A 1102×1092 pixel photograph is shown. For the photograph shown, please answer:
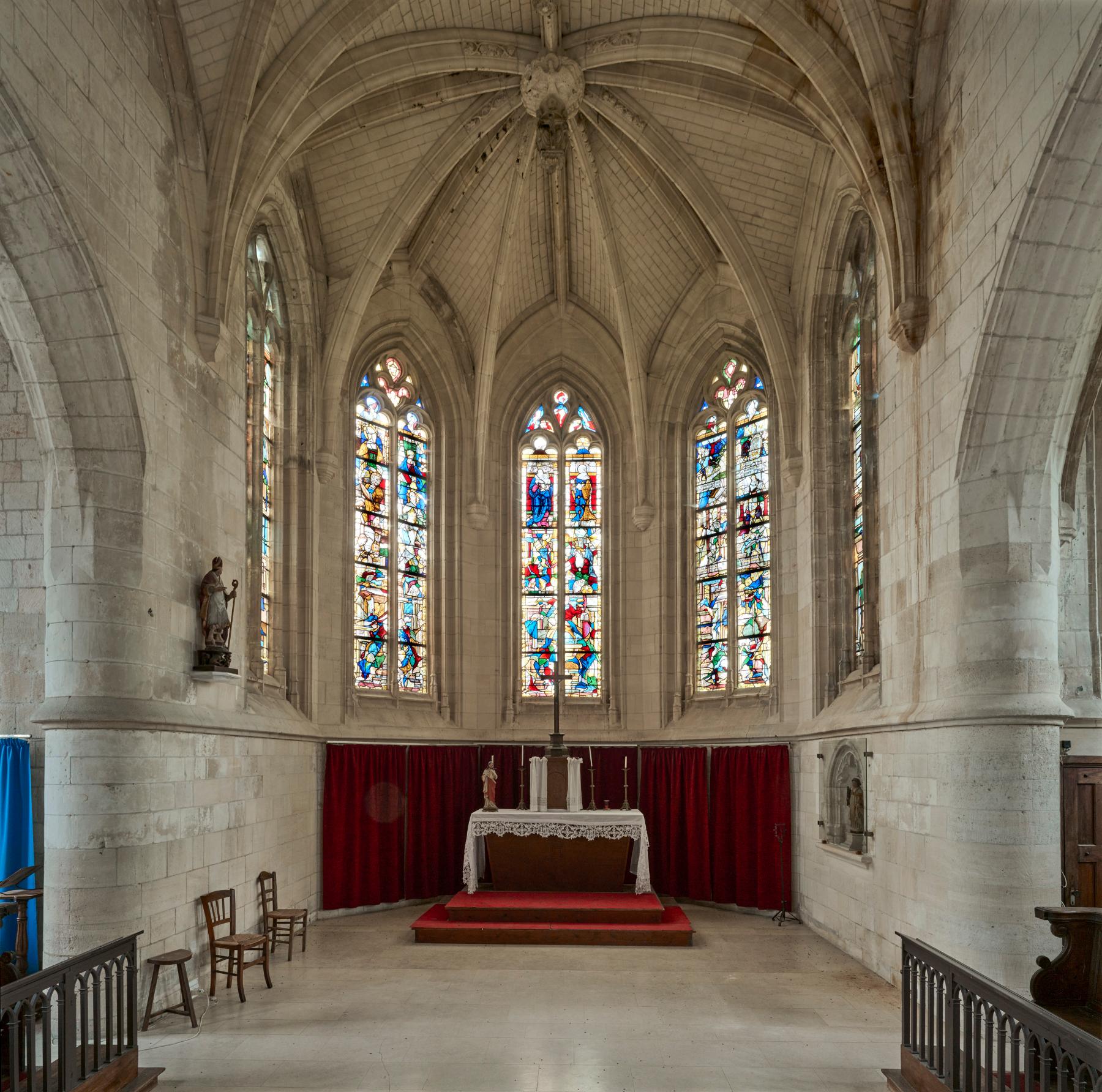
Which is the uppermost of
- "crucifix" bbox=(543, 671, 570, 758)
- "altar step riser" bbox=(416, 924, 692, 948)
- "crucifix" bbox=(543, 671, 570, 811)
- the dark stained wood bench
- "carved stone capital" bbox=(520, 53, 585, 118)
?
"carved stone capital" bbox=(520, 53, 585, 118)

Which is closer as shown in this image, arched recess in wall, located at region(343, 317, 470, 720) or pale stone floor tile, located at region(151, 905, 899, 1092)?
pale stone floor tile, located at region(151, 905, 899, 1092)

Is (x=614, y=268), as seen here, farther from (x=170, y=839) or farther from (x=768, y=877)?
(x=170, y=839)

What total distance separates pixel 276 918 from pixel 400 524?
22.4ft

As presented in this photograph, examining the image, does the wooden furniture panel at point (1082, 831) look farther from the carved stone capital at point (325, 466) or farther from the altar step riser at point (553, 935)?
the carved stone capital at point (325, 466)

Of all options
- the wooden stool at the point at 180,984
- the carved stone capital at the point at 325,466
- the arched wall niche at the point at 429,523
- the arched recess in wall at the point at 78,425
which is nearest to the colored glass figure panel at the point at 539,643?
the arched wall niche at the point at 429,523

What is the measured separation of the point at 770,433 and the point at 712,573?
2.23m

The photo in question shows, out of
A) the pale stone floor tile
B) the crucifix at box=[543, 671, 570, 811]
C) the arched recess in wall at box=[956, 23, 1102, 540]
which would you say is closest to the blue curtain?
the pale stone floor tile

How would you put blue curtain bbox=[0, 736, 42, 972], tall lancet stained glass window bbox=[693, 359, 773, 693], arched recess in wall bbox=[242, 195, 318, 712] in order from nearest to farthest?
blue curtain bbox=[0, 736, 42, 972] < arched recess in wall bbox=[242, 195, 318, 712] < tall lancet stained glass window bbox=[693, 359, 773, 693]

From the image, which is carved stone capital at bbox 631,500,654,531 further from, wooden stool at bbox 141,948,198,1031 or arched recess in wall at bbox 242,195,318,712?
wooden stool at bbox 141,948,198,1031

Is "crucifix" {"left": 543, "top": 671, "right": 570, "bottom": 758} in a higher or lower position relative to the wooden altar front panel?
higher

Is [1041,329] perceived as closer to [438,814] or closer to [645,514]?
[645,514]

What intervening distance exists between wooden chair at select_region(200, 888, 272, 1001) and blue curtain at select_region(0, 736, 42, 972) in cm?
142

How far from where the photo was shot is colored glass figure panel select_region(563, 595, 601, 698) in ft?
58.5

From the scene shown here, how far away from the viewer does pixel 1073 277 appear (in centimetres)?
884
